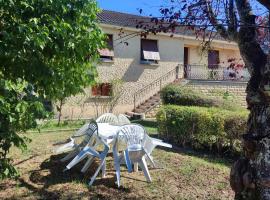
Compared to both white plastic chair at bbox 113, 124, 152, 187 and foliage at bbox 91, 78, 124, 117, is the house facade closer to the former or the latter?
foliage at bbox 91, 78, 124, 117

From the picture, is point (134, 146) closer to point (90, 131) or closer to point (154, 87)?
point (90, 131)

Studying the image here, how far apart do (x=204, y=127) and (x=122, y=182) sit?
3655mm

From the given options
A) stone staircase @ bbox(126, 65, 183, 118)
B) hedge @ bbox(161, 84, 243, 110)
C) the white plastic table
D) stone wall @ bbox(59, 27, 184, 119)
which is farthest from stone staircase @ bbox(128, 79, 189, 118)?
the white plastic table

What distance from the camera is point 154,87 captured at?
83.0 feet

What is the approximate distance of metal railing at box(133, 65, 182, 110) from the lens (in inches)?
969

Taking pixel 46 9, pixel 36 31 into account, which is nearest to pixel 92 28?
pixel 46 9

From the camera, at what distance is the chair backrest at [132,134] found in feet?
22.3

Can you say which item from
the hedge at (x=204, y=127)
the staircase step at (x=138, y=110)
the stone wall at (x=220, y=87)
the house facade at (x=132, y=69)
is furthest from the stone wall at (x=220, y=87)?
the hedge at (x=204, y=127)

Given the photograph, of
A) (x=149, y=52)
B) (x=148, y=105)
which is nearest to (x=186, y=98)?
(x=148, y=105)

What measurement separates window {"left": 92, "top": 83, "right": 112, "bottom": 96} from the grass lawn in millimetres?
14310

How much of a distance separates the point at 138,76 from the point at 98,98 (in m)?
3.43

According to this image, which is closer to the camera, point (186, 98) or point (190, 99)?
point (190, 99)

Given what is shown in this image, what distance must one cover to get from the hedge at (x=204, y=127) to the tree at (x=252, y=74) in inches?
188

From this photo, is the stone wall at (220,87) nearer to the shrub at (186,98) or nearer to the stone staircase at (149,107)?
the stone staircase at (149,107)
